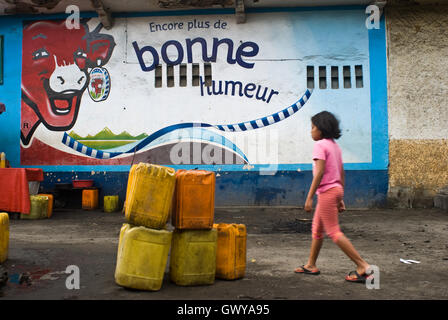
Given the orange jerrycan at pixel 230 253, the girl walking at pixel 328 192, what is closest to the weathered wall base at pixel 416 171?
the girl walking at pixel 328 192

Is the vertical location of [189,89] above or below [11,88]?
below

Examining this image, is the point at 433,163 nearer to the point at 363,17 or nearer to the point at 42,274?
the point at 363,17

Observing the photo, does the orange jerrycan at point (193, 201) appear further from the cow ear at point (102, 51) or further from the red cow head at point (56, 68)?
the cow ear at point (102, 51)

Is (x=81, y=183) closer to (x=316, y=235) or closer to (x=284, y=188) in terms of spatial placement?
(x=284, y=188)

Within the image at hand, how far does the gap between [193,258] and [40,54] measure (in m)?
10.0

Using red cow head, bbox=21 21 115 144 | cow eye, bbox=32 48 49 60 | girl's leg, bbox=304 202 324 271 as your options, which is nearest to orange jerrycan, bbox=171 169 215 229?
girl's leg, bbox=304 202 324 271

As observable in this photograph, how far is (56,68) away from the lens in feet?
37.3

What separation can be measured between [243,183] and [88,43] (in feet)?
19.7

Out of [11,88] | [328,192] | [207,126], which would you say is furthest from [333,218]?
[11,88]

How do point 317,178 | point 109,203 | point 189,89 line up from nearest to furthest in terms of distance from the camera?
point 317,178
point 109,203
point 189,89

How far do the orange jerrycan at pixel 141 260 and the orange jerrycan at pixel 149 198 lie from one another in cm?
10

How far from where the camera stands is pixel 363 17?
1081 centimetres

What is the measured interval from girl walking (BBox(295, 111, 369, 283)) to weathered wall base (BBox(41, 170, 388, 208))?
255 inches

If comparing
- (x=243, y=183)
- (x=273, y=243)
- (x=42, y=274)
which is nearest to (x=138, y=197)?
(x=42, y=274)
